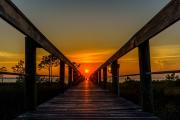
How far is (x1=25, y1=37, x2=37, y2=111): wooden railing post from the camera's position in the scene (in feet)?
17.4

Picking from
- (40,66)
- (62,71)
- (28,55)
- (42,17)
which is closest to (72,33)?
(42,17)

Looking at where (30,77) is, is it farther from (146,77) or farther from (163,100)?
(163,100)

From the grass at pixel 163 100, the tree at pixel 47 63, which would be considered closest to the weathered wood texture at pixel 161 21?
the grass at pixel 163 100

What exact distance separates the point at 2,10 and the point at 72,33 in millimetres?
15157

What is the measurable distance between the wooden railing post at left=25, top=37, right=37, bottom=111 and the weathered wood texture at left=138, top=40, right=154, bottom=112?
1822mm

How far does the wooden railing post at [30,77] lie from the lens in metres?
5.31

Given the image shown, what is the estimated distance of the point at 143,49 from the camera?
525cm

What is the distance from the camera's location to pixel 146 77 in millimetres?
5258

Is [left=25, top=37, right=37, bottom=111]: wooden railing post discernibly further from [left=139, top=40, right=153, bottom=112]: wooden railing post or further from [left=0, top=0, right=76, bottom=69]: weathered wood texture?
[left=139, top=40, right=153, bottom=112]: wooden railing post

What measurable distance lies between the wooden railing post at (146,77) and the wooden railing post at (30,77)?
1822 mm

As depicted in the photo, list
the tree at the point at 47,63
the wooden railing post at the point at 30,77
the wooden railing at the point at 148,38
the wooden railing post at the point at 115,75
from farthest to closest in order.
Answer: the tree at the point at 47,63, the wooden railing post at the point at 115,75, the wooden railing post at the point at 30,77, the wooden railing at the point at 148,38

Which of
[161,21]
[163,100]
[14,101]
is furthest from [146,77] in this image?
[163,100]

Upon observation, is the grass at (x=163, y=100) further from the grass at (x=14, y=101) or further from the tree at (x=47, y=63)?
the tree at (x=47, y=63)

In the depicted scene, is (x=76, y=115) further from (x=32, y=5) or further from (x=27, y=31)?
(x=32, y=5)
